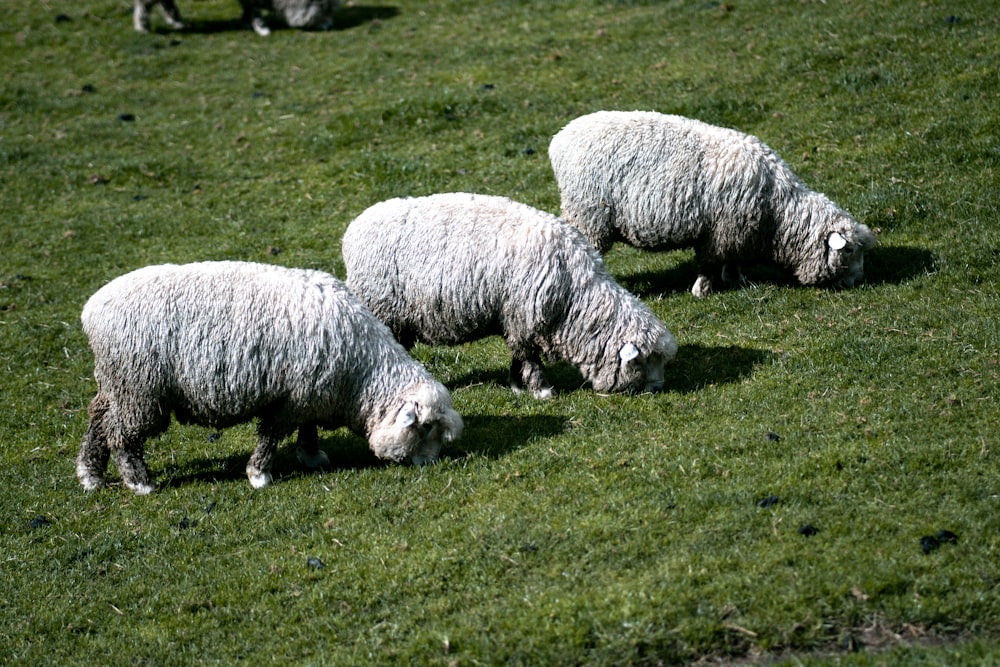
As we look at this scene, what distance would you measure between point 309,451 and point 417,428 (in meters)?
1.22

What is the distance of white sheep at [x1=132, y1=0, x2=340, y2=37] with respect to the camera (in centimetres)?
2419

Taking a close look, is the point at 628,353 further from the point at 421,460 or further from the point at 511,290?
the point at 421,460

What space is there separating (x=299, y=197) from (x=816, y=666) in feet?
39.9

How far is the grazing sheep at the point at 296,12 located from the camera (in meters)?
24.2

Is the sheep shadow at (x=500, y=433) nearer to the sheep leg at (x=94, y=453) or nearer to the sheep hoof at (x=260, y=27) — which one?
the sheep leg at (x=94, y=453)

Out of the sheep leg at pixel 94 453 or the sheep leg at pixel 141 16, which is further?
the sheep leg at pixel 141 16

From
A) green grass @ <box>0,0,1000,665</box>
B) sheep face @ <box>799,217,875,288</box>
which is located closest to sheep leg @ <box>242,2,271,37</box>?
green grass @ <box>0,0,1000,665</box>

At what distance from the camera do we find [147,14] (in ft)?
81.0

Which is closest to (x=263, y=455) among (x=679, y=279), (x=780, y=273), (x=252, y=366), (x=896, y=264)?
(x=252, y=366)

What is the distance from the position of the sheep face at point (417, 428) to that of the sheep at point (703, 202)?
12.9 ft

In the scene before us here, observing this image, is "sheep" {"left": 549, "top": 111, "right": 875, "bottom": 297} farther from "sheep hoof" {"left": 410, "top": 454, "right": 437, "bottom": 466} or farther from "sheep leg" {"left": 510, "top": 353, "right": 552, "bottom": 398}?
"sheep hoof" {"left": 410, "top": 454, "right": 437, "bottom": 466}

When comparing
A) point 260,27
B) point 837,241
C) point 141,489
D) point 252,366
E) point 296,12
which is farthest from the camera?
point 260,27

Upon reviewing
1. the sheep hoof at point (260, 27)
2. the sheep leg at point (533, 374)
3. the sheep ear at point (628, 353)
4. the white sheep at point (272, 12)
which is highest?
the white sheep at point (272, 12)

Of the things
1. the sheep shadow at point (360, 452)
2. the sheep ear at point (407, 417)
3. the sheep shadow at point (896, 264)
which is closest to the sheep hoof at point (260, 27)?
the sheep shadow at point (896, 264)
